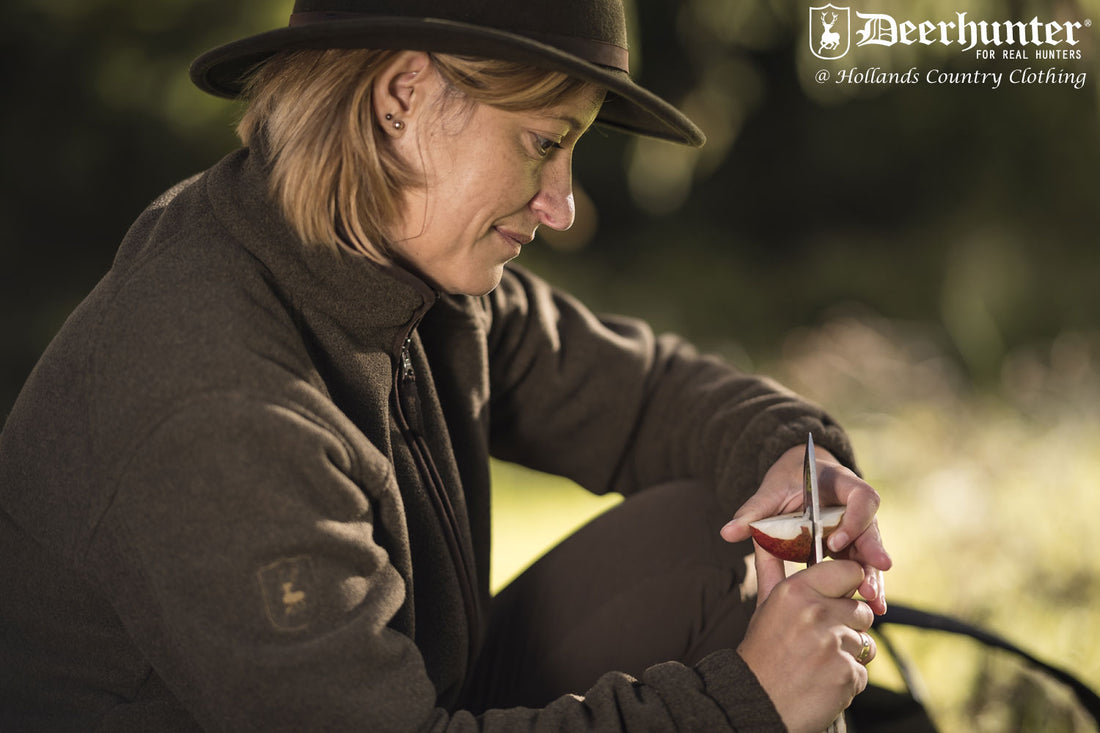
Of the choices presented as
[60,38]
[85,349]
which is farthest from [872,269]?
[85,349]

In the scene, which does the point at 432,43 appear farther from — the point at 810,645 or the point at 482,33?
the point at 810,645

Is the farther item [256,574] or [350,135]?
[350,135]

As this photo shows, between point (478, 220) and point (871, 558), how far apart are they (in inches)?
26.9

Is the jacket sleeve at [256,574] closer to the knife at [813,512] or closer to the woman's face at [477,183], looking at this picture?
the woman's face at [477,183]

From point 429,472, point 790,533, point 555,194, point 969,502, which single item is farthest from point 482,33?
point 969,502

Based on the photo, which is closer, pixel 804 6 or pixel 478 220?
pixel 478 220

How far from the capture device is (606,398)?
1909 mm

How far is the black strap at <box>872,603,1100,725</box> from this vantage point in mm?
1785

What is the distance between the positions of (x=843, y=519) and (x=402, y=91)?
2.61ft

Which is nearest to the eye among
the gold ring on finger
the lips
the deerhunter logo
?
the lips

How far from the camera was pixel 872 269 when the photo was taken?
4.99 m

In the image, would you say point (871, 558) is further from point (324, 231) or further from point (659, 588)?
point (324, 231)

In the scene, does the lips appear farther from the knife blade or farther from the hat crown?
the knife blade

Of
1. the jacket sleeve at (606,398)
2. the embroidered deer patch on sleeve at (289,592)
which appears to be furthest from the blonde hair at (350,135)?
the jacket sleeve at (606,398)
